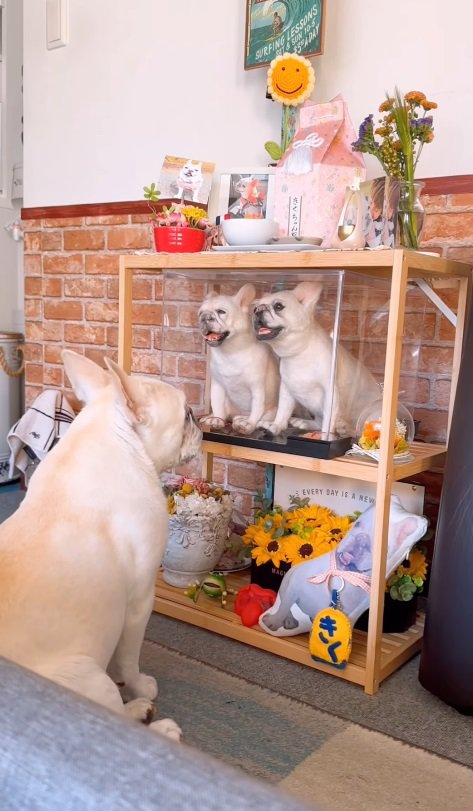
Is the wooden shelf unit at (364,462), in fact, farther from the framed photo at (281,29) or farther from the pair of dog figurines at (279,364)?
the framed photo at (281,29)

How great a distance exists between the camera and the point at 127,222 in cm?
264

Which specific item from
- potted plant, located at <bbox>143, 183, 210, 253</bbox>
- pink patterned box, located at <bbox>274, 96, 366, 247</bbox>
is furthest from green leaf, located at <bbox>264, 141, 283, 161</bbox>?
potted plant, located at <bbox>143, 183, 210, 253</bbox>

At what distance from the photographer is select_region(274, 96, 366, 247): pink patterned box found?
1746mm

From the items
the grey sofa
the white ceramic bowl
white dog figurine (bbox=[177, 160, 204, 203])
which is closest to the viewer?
the grey sofa

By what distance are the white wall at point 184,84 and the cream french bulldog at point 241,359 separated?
0.65 metres

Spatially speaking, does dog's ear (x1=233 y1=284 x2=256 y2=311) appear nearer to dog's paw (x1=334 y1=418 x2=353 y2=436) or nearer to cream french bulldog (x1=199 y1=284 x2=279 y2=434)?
cream french bulldog (x1=199 y1=284 x2=279 y2=434)

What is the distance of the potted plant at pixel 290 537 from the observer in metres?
1.86

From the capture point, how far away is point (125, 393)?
1.31 meters

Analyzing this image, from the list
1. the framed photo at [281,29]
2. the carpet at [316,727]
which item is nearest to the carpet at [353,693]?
the carpet at [316,727]

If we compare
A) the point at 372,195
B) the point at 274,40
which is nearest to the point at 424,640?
the point at 372,195

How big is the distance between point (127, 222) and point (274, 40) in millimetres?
860

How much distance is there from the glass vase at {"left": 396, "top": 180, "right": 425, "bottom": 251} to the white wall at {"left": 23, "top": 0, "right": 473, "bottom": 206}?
35cm

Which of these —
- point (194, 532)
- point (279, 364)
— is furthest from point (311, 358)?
point (194, 532)

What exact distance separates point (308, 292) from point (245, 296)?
186mm
